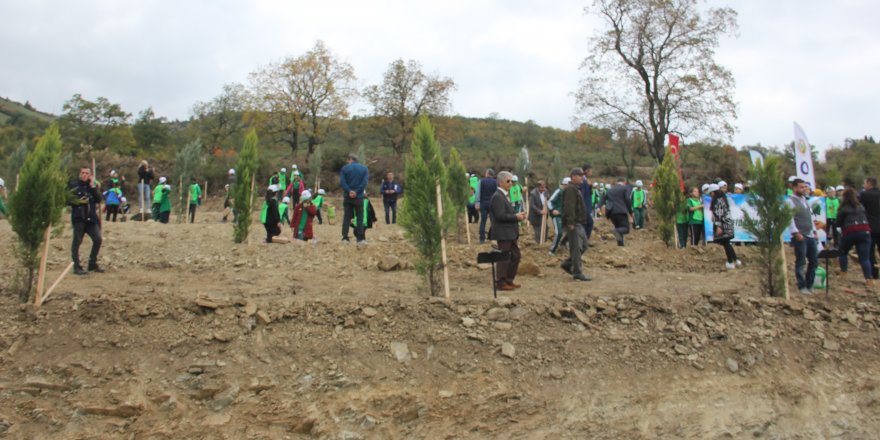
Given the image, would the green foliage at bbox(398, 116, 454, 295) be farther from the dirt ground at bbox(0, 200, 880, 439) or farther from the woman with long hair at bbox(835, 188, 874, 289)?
the woman with long hair at bbox(835, 188, 874, 289)

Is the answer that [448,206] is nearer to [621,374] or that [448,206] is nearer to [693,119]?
[621,374]

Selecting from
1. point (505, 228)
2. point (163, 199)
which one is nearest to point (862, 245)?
point (505, 228)

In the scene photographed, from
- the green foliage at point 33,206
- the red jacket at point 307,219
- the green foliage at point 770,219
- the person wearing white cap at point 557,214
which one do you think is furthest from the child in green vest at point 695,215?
the green foliage at point 33,206

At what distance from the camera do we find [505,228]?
761 centimetres

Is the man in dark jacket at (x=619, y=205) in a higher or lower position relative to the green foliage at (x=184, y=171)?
lower

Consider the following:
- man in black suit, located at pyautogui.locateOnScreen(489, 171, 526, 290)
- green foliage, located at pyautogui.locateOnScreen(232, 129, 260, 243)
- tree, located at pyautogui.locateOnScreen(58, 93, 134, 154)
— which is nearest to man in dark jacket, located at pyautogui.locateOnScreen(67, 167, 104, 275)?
green foliage, located at pyautogui.locateOnScreen(232, 129, 260, 243)

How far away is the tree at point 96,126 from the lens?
38250 mm

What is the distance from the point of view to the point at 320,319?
21.0 feet

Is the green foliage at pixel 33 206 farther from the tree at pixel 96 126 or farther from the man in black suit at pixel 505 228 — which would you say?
the tree at pixel 96 126

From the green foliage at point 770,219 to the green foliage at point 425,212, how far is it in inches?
177

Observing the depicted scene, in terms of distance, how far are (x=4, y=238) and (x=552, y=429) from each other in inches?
440

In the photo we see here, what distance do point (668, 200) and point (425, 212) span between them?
7.41m

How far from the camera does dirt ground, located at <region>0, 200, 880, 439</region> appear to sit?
5469 mm

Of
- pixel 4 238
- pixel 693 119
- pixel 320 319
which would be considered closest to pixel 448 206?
pixel 320 319
